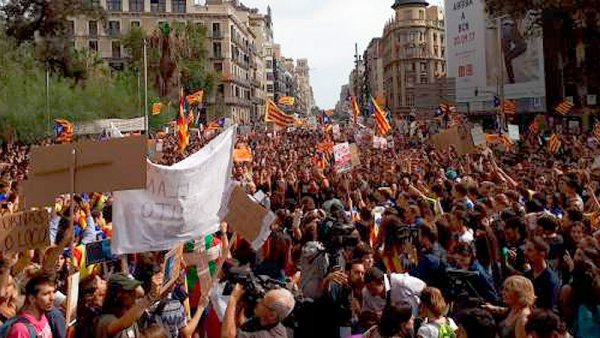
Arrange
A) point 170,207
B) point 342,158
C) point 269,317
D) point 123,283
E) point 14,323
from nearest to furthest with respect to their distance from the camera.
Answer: point 269,317 < point 14,323 < point 123,283 < point 170,207 < point 342,158

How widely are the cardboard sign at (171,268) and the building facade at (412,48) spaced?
102556 millimetres

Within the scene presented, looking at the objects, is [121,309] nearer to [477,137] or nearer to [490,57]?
[477,137]

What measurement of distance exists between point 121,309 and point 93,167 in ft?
4.11

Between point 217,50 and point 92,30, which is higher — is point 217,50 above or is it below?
below

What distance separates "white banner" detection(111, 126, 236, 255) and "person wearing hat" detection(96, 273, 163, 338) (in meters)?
1.31

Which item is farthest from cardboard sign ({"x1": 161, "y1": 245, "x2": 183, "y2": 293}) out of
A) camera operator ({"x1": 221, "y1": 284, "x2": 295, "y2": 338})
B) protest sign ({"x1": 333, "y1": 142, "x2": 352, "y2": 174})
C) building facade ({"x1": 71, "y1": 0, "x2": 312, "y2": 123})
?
building facade ({"x1": 71, "y1": 0, "x2": 312, "y2": 123})

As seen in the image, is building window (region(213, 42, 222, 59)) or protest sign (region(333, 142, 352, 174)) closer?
protest sign (region(333, 142, 352, 174))

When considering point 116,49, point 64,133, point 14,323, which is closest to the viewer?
point 14,323

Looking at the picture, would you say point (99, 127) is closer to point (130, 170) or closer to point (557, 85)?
point (557, 85)

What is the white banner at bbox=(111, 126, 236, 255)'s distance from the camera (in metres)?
6.00

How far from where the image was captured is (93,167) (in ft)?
17.6

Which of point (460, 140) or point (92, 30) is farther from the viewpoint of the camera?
point (92, 30)

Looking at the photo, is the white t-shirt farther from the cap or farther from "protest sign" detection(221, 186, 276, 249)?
"protest sign" detection(221, 186, 276, 249)

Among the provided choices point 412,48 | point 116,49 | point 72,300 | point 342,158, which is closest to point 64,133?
point 342,158
